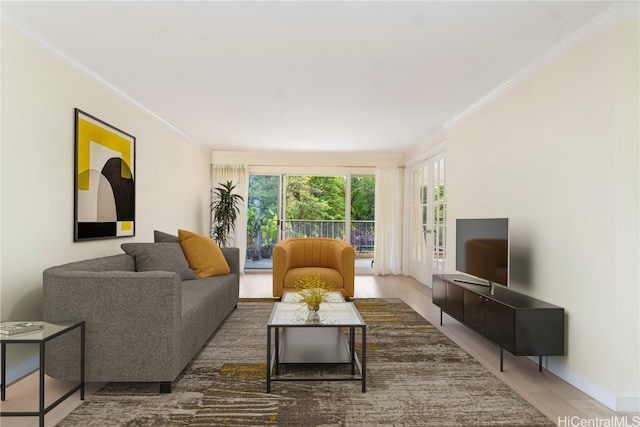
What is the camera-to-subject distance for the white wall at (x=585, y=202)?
233cm

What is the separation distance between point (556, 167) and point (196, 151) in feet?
17.5

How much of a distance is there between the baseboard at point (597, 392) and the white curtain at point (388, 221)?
4.70m

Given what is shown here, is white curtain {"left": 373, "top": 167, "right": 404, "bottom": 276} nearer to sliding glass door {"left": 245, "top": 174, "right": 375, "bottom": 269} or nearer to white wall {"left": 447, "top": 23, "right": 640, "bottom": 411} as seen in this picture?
sliding glass door {"left": 245, "top": 174, "right": 375, "bottom": 269}

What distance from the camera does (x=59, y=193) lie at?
10.1 ft

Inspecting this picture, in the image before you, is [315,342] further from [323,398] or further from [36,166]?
[36,166]

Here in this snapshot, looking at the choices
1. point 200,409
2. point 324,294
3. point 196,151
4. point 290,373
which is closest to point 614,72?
point 324,294

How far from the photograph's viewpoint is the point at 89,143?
135 inches

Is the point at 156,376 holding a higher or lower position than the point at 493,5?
lower

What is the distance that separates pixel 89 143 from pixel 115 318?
1.82m

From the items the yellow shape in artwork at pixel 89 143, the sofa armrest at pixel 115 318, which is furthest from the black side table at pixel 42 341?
the yellow shape in artwork at pixel 89 143

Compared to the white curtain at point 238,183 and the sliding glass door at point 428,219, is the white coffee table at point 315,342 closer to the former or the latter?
the sliding glass door at point 428,219

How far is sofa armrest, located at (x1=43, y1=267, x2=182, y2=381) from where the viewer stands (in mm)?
2338

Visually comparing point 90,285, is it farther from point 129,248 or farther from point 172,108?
point 172,108

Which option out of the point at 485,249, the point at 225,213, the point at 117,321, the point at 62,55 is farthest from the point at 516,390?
the point at 225,213
